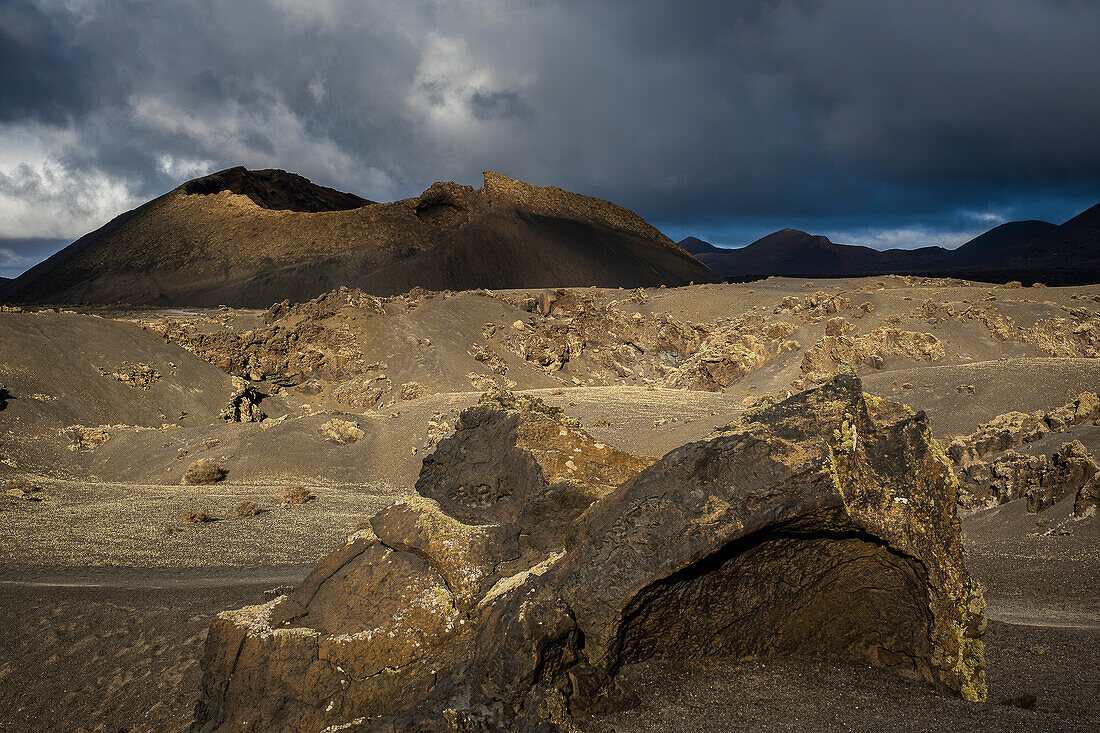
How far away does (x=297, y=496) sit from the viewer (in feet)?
39.2

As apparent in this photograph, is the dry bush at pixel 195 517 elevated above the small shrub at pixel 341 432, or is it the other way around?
the small shrub at pixel 341 432

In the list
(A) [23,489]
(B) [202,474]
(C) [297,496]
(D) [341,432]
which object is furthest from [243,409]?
(C) [297,496]

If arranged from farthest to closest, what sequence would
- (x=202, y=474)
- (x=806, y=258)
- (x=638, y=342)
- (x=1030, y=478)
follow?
(x=806, y=258), (x=638, y=342), (x=202, y=474), (x=1030, y=478)

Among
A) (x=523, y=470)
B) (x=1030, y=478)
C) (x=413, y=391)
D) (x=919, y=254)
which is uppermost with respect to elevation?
(x=919, y=254)

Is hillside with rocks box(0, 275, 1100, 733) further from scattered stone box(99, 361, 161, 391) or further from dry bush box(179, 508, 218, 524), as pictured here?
scattered stone box(99, 361, 161, 391)

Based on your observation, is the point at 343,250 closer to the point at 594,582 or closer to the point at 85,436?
the point at 85,436

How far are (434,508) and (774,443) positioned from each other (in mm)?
2334

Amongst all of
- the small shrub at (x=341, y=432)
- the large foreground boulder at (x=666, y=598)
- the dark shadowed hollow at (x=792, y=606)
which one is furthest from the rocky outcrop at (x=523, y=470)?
the small shrub at (x=341, y=432)

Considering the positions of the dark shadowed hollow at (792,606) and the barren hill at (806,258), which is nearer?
the dark shadowed hollow at (792,606)

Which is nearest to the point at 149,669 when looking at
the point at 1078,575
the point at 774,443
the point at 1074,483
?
the point at 774,443

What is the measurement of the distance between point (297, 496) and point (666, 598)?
34.5 feet

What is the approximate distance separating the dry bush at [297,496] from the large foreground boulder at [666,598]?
27.8 feet

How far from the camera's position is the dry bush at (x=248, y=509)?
10958 mm

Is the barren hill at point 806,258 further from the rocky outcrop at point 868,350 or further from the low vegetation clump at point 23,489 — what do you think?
the low vegetation clump at point 23,489
